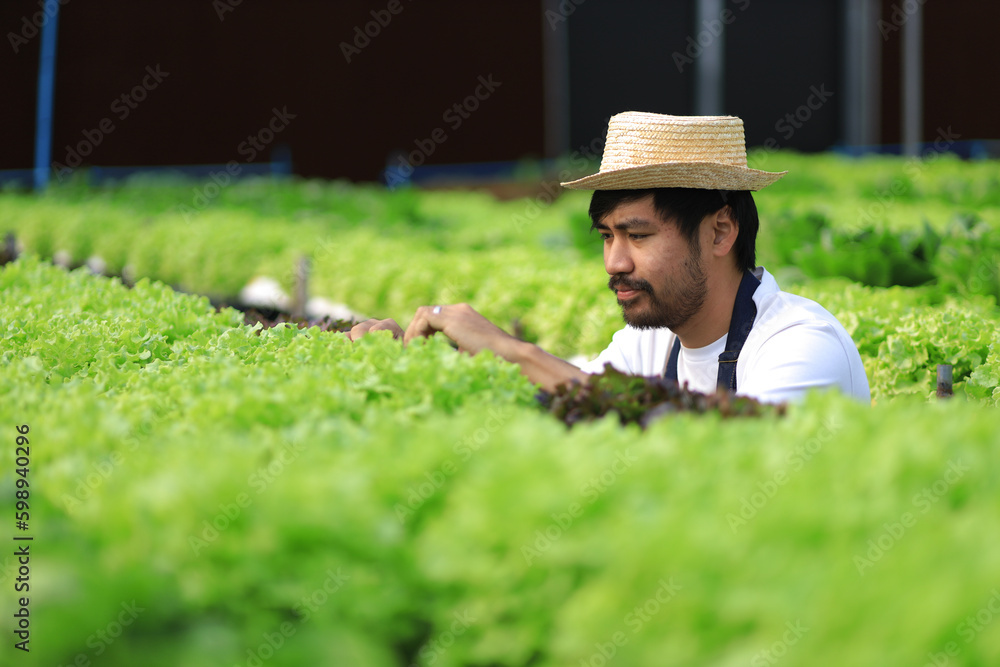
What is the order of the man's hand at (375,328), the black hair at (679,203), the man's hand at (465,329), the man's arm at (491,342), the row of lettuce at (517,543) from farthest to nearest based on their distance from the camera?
the man's hand at (375,328) → the black hair at (679,203) → the man's hand at (465,329) → the man's arm at (491,342) → the row of lettuce at (517,543)

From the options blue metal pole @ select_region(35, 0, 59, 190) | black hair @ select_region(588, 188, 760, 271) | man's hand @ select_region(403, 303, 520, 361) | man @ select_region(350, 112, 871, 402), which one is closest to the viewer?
man's hand @ select_region(403, 303, 520, 361)

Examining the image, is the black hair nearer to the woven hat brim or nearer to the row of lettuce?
the woven hat brim

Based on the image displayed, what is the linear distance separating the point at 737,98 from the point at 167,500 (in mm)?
23559

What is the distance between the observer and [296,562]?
6.02 ft

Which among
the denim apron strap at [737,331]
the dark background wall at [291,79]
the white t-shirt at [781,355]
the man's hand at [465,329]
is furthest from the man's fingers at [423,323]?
the dark background wall at [291,79]

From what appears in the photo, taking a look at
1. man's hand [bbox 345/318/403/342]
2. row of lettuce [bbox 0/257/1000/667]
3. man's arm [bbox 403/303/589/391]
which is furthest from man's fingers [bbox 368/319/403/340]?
row of lettuce [bbox 0/257/1000/667]

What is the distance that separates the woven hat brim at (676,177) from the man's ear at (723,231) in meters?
0.11

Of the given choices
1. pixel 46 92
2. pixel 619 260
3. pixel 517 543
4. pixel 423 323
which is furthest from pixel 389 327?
pixel 46 92

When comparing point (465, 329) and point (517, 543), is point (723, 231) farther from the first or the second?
point (517, 543)

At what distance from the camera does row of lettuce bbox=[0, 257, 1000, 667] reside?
1.64 meters

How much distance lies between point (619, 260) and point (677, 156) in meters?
0.54

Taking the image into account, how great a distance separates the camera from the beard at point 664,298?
367 cm

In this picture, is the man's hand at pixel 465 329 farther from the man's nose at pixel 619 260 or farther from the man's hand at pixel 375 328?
the man's nose at pixel 619 260

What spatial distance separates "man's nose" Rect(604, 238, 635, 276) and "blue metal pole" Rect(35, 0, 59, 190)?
56.0 feet
